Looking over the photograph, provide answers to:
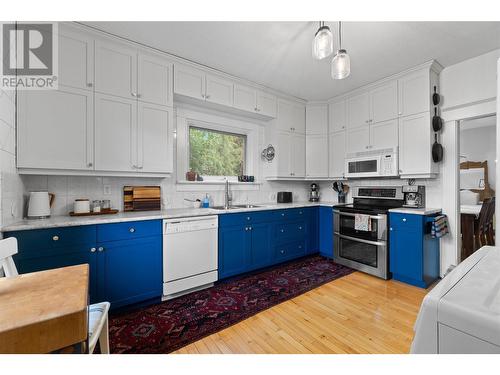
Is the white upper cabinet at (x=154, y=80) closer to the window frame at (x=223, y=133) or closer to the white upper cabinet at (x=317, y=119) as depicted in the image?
the window frame at (x=223, y=133)

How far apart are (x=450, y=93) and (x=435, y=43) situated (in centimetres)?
79

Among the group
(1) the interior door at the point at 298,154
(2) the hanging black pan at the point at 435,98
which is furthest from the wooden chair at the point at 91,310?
(2) the hanging black pan at the point at 435,98

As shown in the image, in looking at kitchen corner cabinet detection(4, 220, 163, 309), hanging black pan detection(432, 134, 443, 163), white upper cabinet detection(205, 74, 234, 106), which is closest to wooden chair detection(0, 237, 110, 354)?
kitchen corner cabinet detection(4, 220, 163, 309)

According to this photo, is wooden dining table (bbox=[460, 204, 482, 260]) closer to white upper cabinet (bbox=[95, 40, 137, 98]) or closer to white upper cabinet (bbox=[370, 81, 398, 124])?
white upper cabinet (bbox=[370, 81, 398, 124])

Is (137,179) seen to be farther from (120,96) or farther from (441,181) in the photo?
(441,181)

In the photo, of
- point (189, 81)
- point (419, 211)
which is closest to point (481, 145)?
point (419, 211)

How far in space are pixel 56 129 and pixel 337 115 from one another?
12.2ft

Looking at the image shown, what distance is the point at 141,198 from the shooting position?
2.54 metres

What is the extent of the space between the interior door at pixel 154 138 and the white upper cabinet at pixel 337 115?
2648 millimetres

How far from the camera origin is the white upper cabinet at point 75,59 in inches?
78.2
